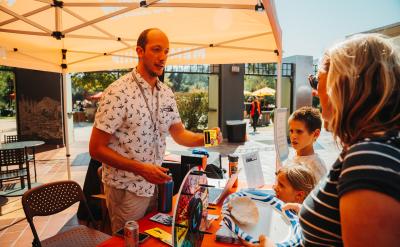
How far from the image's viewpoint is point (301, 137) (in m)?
2.24

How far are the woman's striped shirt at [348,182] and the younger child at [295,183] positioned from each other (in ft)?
2.55

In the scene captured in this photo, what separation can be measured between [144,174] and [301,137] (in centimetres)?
131

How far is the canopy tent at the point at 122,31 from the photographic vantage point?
8.66 ft

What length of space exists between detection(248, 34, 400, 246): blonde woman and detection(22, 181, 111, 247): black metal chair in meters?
2.11

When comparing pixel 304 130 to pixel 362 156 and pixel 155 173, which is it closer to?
pixel 155 173

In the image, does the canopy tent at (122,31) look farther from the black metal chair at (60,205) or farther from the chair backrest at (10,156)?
the chair backrest at (10,156)

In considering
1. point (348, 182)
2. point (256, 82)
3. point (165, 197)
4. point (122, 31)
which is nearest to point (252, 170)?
point (165, 197)

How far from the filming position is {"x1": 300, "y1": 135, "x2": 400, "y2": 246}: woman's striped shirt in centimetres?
59

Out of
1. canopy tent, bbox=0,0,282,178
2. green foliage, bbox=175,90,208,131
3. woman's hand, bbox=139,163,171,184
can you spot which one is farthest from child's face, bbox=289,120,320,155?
green foliage, bbox=175,90,208,131

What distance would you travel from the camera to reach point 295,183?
1.56m

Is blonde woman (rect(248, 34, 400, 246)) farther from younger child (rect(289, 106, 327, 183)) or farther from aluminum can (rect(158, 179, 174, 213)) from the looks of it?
younger child (rect(289, 106, 327, 183))

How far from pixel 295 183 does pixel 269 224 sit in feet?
1.35

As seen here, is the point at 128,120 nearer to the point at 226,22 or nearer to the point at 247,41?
the point at 226,22

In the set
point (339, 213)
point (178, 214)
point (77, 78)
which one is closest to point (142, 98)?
point (178, 214)
